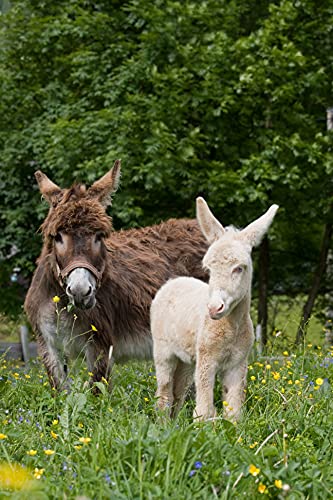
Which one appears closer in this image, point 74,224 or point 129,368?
point 74,224

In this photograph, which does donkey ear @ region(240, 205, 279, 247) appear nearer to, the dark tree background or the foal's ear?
the foal's ear

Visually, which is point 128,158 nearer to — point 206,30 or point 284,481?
point 206,30

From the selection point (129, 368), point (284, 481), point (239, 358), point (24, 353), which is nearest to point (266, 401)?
point (239, 358)

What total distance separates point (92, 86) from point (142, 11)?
1235 millimetres

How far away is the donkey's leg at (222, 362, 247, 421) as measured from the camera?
452 cm

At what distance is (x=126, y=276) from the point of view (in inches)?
246

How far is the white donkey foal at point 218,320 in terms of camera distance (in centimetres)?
427

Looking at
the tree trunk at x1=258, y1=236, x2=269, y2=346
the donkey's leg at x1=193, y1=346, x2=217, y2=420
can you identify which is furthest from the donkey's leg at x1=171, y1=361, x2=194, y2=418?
the tree trunk at x1=258, y1=236, x2=269, y2=346

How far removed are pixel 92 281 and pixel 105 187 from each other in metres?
0.89

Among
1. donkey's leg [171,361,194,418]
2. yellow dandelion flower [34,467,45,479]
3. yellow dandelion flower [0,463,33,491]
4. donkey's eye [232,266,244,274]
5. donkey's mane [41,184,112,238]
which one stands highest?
donkey's mane [41,184,112,238]

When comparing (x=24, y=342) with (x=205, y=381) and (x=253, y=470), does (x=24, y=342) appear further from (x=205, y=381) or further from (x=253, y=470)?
(x=253, y=470)

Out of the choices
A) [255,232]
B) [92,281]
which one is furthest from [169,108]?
[255,232]

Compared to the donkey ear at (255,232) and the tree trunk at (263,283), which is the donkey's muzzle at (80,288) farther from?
the tree trunk at (263,283)

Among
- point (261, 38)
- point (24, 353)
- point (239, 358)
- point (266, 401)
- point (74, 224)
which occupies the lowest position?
point (24, 353)
